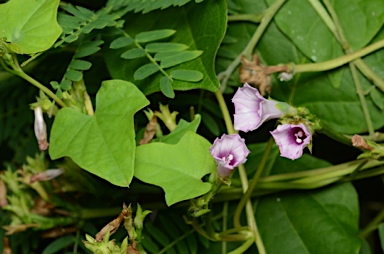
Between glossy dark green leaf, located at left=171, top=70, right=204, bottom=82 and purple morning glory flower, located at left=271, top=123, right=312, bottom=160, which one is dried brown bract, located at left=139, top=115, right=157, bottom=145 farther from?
purple morning glory flower, located at left=271, top=123, right=312, bottom=160

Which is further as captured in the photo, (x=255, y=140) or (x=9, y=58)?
(x=255, y=140)

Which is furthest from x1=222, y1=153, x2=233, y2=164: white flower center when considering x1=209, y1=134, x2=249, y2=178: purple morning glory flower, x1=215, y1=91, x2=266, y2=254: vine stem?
x1=215, y1=91, x2=266, y2=254: vine stem

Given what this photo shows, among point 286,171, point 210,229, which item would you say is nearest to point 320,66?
point 286,171

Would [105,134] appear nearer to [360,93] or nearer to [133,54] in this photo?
[133,54]

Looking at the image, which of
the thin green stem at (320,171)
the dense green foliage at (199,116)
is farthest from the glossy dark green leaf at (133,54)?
the thin green stem at (320,171)

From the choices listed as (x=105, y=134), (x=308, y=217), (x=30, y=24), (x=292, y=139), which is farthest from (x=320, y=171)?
(x=30, y=24)

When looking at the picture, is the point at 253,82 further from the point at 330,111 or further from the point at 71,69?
the point at 71,69

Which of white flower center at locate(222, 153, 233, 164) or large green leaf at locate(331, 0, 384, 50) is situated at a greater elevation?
large green leaf at locate(331, 0, 384, 50)

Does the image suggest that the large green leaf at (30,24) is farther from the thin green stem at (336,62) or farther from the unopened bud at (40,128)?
the thin green stem at (336,62)
